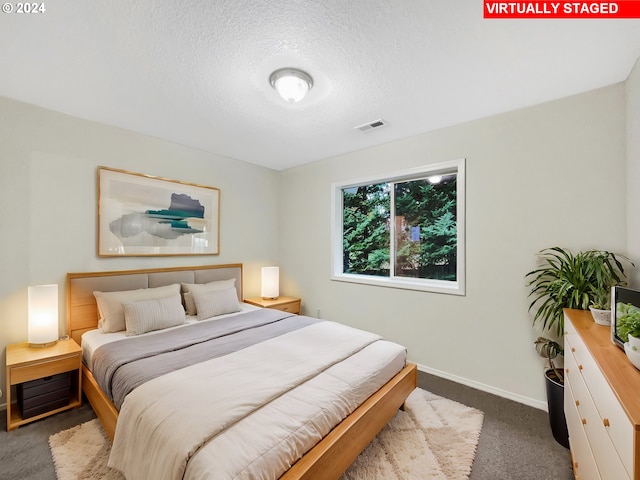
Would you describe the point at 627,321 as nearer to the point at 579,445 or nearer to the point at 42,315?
the point at 579,445

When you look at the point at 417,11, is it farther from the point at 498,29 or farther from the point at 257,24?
the point at 257,24

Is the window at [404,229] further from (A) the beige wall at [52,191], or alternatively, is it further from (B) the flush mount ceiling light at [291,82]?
(A) the beige wall at [52,191]

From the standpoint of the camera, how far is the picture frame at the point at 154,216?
2.91 meters

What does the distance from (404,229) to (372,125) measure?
1.32 m

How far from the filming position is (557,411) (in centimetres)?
200

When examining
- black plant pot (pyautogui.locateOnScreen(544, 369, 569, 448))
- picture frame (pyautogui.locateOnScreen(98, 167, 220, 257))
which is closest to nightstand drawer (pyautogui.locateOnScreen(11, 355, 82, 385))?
picture frame (pyautogui.locateOnScreen(98, 167, 220, 257))

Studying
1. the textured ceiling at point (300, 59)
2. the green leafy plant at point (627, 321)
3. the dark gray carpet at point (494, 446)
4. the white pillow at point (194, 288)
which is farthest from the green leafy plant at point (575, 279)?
the white pillow at point (194, 288)

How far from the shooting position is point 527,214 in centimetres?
247

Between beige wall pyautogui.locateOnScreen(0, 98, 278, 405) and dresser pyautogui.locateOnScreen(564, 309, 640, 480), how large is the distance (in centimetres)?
367

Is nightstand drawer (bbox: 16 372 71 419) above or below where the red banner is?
below

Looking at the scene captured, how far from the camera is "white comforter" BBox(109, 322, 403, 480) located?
120 centimetres

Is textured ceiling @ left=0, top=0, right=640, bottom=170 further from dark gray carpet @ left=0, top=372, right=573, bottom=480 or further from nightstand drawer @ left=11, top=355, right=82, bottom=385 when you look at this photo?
dark gray carpet @ left=0, top=372, right=573, bottom=480

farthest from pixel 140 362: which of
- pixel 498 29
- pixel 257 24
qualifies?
pixel 498 29

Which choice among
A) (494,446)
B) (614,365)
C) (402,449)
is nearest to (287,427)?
(402,449)
